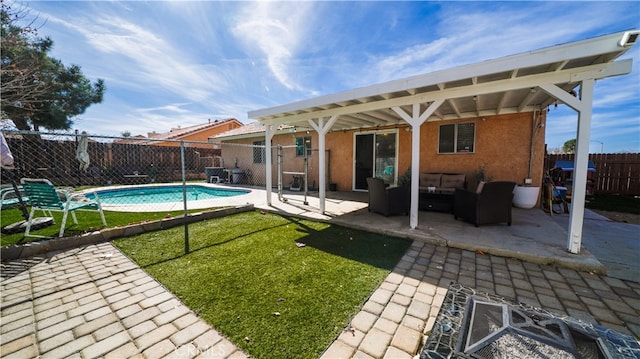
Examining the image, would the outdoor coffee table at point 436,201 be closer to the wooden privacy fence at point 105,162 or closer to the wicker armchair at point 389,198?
the wicker armchair at point 389,198

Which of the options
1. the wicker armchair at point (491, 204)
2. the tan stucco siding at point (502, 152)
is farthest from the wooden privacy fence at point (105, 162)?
the tan stucco siding at point (502, 152)

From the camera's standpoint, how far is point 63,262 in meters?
2.93

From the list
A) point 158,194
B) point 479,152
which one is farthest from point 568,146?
point 158,194

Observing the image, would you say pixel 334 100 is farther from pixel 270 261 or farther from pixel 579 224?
pixel 579 224

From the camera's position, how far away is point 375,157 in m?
8.05

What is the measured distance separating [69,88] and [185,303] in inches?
509

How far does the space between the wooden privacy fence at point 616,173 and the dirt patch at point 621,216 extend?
288 cm

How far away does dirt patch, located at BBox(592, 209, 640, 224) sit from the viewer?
5.00 metres

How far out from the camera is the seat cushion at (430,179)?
6344 millimetres

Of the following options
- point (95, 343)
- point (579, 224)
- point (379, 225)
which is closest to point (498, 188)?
point (579, 224)

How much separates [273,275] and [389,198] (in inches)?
123

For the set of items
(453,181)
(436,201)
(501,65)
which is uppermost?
(501,65)

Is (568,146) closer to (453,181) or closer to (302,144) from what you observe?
(453,181)

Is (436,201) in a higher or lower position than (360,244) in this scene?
higher
